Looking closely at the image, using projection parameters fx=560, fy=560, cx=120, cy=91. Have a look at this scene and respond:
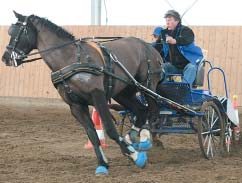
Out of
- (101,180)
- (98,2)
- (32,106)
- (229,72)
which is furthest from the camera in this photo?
(98,2)

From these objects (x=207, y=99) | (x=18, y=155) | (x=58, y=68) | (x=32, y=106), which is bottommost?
(x=32, y=106)

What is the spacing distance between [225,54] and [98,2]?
449 cm

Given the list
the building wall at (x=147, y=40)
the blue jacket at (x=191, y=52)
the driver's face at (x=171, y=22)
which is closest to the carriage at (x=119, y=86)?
the blue jacket at (x=191, y=52)

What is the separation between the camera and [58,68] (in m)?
6.40

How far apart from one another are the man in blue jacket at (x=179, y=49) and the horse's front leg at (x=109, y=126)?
153 cm

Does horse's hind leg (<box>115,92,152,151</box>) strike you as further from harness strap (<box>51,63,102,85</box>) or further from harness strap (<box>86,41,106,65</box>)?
harness strap (<box>51,63,102,85</box>)

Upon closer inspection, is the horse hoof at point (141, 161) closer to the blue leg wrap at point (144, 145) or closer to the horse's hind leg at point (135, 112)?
the blue leg wrap at point (144, 145)

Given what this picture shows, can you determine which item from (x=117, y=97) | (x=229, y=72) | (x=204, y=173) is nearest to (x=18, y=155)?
(x=117, y=97)

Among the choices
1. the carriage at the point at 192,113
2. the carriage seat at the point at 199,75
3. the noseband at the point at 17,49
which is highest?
the noseband at the point at 17,49

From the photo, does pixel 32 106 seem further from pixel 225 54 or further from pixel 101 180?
pixel 101 180

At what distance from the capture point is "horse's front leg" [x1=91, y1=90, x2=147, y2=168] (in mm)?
6277

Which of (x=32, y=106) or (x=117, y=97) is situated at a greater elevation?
(x=117, y=97)

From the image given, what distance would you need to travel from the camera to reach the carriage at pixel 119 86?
635 cm

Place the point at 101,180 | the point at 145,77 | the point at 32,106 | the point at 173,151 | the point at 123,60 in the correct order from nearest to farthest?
the point at 101,180 < the point at 123,60 < the point at 145,77 < the point at 173,151 < the point at 32,106
